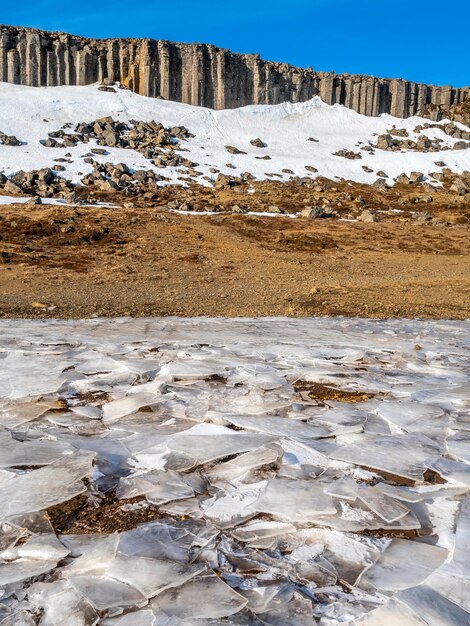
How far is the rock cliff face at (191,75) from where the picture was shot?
6406cm

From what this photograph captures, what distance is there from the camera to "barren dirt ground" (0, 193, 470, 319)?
40.7 feet

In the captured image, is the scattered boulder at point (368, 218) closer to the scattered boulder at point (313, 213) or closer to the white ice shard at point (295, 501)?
the scattered boulder at point (313, 213)

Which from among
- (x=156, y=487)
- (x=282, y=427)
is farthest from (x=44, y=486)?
(x=282, y=427)

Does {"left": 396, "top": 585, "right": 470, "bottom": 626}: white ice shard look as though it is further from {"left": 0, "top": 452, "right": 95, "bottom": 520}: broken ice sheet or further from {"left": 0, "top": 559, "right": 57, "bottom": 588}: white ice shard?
{"left": 0, "top": 452, "right": 95, "bottom": 520}: broken ice sheet

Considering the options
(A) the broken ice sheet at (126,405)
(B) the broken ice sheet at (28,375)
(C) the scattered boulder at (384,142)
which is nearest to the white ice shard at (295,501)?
(A) the broken ice sheet at (126,405)

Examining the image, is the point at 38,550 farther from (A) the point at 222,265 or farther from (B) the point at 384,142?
(B) the point at 384,142

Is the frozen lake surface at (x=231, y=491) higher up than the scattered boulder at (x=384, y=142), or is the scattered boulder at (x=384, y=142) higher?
the scattered boulder at (x=384, y=142)

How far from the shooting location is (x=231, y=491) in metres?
2.90

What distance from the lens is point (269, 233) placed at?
2712cm

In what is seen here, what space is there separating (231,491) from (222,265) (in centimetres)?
1656

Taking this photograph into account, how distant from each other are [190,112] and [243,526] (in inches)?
2656

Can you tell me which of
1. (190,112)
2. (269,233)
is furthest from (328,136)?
(269,233)

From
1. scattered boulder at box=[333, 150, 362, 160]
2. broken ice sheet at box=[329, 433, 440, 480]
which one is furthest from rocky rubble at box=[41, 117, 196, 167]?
broken ice sheet at box=[329, 433, 440, 480]

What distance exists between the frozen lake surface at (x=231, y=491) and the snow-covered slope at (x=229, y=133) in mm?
40409
